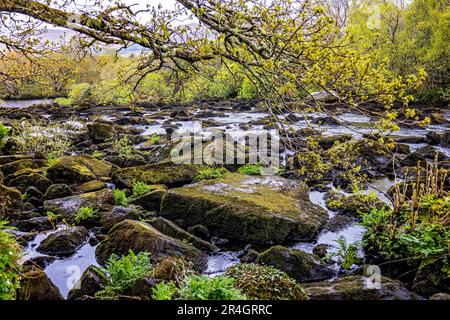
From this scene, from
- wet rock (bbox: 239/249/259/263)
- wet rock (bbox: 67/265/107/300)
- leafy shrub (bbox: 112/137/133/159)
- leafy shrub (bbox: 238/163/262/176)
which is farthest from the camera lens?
leafy shrub (bbox: 112/137/133/159)

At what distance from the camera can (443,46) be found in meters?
26.8

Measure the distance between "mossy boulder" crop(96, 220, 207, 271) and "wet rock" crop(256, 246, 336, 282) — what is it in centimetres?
104

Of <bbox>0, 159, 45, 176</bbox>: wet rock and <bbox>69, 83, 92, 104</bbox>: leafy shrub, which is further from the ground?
<bbox>69, 83, 92, 104</bbox>: leafy shrub

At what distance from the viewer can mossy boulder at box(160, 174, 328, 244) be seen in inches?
296

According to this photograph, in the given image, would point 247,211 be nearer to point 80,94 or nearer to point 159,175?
point 159,175

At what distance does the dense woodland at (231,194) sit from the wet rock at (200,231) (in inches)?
1.2

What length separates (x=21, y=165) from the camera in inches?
445

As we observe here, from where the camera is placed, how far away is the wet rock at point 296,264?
604 cm

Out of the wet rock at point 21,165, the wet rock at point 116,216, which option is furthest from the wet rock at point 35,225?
the wet rock at point 21,165

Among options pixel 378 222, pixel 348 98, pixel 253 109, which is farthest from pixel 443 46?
pixel 348 98

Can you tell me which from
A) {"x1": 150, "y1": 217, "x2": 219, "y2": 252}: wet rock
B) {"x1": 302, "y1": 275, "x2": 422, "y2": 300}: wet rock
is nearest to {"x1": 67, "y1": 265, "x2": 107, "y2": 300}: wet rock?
{"x1": 150, "y1": 217, "x2": 219, "y2": 252}: wet rock

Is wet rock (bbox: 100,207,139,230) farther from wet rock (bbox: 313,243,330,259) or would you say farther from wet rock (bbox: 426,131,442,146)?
wet rock (bbox: 426,131,442,146)

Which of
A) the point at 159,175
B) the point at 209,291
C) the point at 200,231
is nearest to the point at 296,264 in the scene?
the point at 200,231

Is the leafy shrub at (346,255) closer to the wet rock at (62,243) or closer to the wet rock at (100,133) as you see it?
the wet rock at (62,243)
